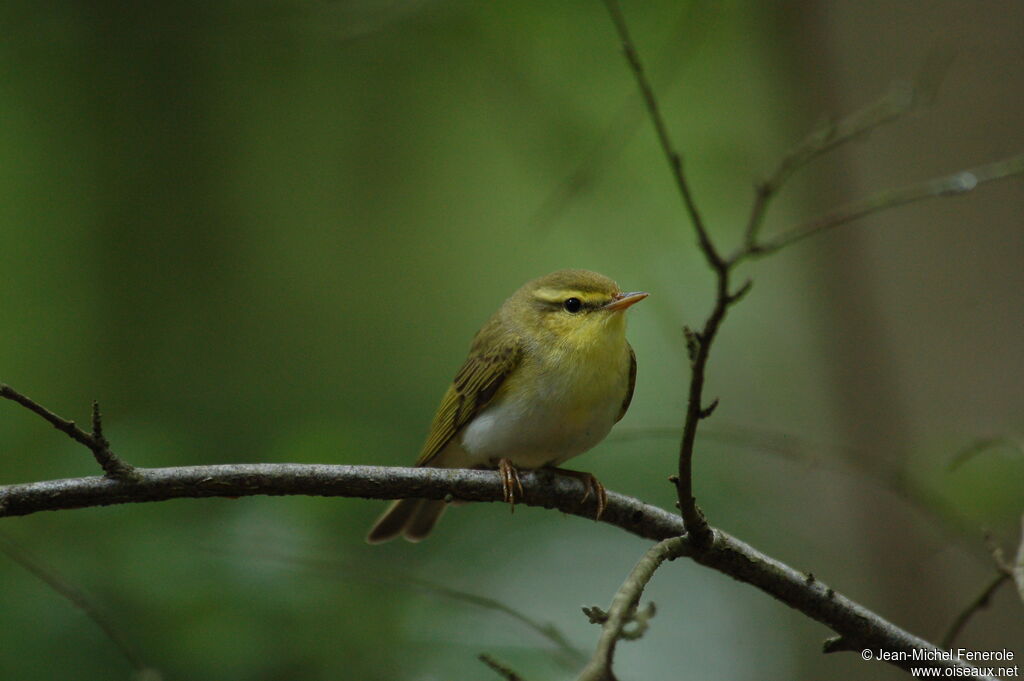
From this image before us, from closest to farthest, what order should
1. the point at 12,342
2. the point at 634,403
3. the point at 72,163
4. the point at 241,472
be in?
the point at 241,472, the point at 12,342, the point at 72,163, the point at 634,403

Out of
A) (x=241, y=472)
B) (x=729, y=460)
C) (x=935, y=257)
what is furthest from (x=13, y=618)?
(x=729, y=460)

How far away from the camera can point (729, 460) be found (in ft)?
26.6

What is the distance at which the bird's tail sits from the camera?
471cm

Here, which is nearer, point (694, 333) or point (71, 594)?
point (694, 333)

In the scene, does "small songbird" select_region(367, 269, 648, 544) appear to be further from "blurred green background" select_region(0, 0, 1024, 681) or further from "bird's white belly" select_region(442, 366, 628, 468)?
"blurred green background" select_region(0, 0, 1024, 681)

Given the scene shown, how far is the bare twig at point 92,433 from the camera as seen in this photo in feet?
8.08

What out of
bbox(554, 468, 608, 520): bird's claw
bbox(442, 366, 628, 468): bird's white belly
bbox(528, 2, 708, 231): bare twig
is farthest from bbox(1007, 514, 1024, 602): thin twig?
bbox(528, 2, 708, 231): bare twig

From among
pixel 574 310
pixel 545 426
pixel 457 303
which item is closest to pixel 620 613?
pixel 545 426

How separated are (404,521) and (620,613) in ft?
9.18

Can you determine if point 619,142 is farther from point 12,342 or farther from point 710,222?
point 12,342

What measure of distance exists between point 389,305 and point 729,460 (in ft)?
10.6

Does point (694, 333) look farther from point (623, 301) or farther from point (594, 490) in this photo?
point (623, 301)

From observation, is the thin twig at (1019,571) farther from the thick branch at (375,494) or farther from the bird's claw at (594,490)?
the bird's claw at (594,490)

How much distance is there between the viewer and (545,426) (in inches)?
168
